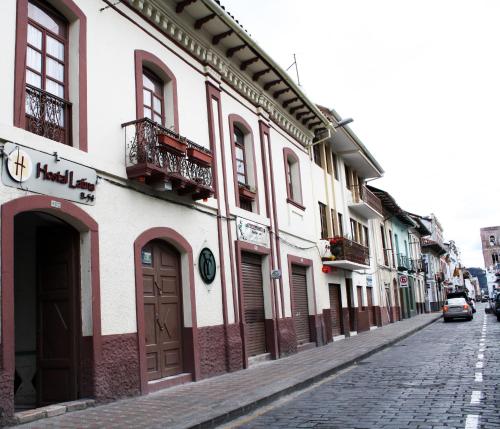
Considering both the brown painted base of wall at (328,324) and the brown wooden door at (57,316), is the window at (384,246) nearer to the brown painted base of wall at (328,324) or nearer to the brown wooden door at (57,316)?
the brown painted base of wall at (328,324)

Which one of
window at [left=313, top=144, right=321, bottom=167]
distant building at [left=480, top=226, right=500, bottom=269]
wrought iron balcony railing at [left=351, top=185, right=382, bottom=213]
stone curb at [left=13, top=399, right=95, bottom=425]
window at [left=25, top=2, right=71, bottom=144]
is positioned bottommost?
stone curb at [left=13, top=399, right=95, bottom=425]

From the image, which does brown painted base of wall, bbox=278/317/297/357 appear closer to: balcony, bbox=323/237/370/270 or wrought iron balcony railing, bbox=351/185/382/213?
balcony, bbox=323/237/370/270

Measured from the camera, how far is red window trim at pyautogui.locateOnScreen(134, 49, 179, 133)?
1082cm

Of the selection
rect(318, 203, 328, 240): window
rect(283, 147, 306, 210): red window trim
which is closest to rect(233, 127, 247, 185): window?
rect(283, 147, 306, 210): red window trim

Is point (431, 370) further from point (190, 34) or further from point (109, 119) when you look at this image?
point (190, 34)

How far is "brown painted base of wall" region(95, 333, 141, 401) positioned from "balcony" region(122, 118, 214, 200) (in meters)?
2.89

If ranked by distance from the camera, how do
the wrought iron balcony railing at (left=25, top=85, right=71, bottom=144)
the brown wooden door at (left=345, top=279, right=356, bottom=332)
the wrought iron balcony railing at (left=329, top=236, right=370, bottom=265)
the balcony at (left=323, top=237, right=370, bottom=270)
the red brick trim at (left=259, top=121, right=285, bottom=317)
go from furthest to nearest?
1. the brown wooden door at (left=345, top=279, right=356, bottom=332)
2. the wrought iron balcony railing at (left=329, top=236, right=370, bottom=265)
3. the balcony at (left=323, top=237, right=370, bottom=270)
4. the red brick trim at (left=259, top=121, right=285, bottom=317)
5. the wrought iron balcony railing at (left=25, top=85, right=71, bottom=144)

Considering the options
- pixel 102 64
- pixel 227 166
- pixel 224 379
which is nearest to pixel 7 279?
pixel 102 64

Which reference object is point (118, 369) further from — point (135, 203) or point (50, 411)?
point (135, 203)

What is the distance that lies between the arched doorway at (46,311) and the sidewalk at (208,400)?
3.43 feet

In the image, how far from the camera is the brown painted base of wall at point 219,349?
11609 mm

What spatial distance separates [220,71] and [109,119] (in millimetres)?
5148

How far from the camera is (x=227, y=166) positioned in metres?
14.0

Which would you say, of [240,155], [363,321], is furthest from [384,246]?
[240,155]
